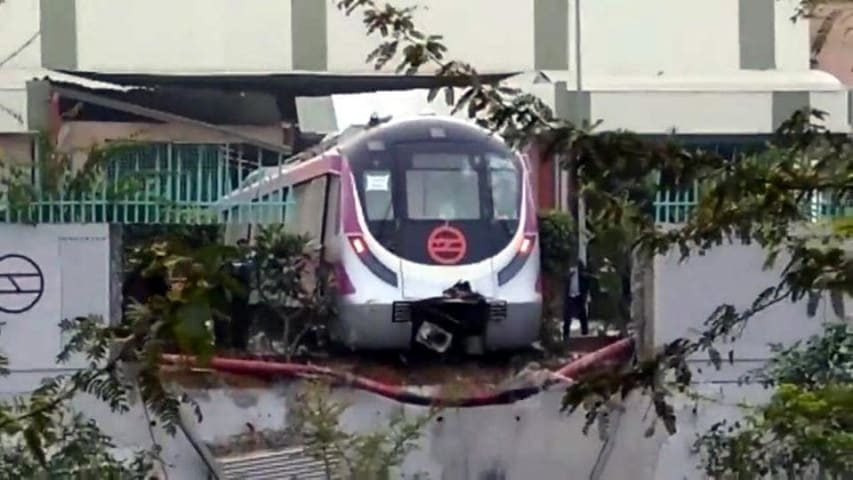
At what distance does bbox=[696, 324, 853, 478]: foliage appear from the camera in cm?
405

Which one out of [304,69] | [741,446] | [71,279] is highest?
[304,69]

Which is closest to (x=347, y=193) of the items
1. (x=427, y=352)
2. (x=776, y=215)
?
(x=427, y=352)

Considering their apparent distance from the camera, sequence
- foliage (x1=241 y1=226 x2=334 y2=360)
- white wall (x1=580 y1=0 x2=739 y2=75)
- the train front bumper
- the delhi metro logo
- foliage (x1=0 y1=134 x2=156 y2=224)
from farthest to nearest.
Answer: white wall (x1=580 y1=0 x2=739 y2=75), the delhi metro logo, the train front bumper, foliage (x1=241 y1=226 x2=334 y2=360), foliage (x1=0 y1=134 x2=156 y2=224)

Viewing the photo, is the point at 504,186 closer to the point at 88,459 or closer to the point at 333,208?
the point at 333,208

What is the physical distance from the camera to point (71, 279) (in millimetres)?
7770

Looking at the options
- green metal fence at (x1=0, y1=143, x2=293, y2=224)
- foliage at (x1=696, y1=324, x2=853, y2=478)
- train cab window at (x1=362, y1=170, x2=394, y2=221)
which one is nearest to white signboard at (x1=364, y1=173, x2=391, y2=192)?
train cab window at (x1=362, y1=170, x2=394, y2=221)

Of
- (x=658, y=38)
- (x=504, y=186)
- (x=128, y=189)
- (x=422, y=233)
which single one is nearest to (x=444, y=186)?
(x=504, y=186)

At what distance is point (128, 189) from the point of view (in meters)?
7.84

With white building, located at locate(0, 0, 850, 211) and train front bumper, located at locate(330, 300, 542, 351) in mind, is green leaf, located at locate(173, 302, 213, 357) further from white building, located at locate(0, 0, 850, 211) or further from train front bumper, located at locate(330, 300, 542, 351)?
white building, located at locate(0, 0, 850, 211)

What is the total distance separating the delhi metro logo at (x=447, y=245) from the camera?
1026cm

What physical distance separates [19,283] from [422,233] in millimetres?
3200

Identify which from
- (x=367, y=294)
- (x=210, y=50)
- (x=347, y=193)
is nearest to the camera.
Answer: (x=367, y=294)

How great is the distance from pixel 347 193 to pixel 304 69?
9.55 m

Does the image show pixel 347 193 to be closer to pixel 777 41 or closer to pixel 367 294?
pixel 367 294
